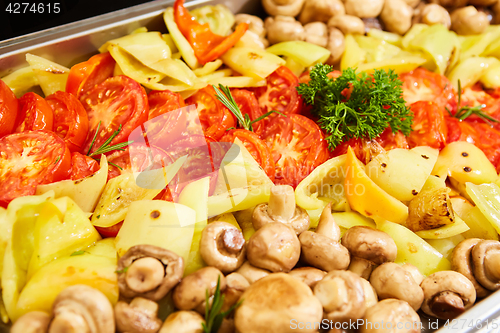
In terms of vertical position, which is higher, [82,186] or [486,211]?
[82,186]

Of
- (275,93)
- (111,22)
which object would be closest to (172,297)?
(275,93)

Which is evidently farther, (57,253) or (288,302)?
(57,253)

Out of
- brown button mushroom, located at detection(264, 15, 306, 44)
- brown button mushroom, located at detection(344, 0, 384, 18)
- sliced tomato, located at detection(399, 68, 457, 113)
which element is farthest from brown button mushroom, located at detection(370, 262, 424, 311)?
brown button mushroom, located at detection(344, 0, 384, 18)

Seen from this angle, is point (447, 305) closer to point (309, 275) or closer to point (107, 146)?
point (309, 275)

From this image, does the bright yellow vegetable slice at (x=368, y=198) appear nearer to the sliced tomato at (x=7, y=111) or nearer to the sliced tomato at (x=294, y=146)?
the sliced tomato at (x=294, y=146)

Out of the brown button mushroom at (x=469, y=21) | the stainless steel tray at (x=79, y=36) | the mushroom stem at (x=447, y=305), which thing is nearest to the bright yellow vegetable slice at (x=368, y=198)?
the mushroom stem at (x=447, y=305)

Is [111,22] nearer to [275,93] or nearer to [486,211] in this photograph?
[275,93]

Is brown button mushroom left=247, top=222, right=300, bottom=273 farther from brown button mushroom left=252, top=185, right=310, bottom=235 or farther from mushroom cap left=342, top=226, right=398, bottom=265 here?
mushroom cap left=342, top=226, right=398, bottom=265
